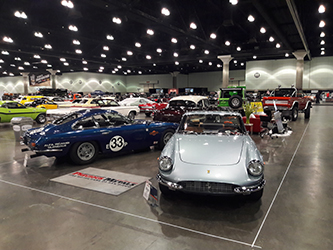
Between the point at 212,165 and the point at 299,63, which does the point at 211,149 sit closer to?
the point at 212,165

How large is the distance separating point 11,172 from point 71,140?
154cm

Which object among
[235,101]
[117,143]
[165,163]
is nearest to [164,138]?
[117,143]

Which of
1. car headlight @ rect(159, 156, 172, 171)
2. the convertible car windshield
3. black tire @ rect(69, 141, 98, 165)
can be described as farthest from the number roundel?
car headlight @ rect(159, 156, 172, 171)

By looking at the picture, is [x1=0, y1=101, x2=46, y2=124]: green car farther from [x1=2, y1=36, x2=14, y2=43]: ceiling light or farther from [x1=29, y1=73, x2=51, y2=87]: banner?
[x1=29, y1=73, x2=51, y2=87]: banner

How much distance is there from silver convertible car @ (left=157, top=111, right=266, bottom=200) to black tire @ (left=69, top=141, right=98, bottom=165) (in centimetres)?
254

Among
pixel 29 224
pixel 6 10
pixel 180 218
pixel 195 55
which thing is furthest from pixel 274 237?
pixel 195 55

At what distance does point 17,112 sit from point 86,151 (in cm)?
983

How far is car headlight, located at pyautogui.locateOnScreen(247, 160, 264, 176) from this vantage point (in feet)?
11.6

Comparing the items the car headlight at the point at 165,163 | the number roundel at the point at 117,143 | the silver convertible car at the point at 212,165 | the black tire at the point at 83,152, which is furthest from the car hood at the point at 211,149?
the black tire at the point at 83,152

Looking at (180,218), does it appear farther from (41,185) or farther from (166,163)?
(41,185)

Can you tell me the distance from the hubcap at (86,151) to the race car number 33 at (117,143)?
0.49 m

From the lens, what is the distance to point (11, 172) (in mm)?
5582

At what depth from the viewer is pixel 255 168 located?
141 inches

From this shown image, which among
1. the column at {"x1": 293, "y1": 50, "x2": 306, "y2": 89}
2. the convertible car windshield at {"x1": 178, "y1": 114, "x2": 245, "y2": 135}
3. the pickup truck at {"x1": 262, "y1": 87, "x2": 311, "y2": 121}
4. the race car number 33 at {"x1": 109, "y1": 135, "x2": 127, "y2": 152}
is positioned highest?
the column at {"x1": 293, "y1": 50, "x2": 306, "y2": 89}
